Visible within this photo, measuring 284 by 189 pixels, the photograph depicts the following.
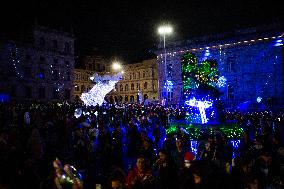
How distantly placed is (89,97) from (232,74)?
65.2 ft

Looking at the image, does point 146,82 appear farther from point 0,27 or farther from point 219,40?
point 0,27

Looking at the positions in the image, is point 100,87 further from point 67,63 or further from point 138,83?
point 138,83

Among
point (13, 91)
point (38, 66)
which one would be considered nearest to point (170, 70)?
point (38, 66)

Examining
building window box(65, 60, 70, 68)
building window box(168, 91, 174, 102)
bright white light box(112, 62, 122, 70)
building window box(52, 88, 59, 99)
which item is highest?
bright white light box(112, 62, 122, 70)

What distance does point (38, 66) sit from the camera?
46719 millimetres

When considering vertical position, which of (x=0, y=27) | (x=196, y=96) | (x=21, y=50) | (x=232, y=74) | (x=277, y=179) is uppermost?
(x=0, y=27)

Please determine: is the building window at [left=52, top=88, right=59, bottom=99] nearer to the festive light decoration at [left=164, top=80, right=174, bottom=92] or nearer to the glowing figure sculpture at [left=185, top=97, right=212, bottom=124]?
the festive light decoration at [left=164, top=80, right=174, bottom=92]

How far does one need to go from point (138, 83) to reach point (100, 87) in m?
33.7

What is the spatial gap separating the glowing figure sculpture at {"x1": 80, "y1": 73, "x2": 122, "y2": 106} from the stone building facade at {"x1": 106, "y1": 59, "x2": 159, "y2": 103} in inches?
1125

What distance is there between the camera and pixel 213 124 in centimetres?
1580

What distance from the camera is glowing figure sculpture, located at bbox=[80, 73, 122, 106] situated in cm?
3223

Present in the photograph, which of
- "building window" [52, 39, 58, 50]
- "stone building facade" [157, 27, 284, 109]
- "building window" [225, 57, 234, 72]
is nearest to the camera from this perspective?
"stone building facade" [157, 27, 284, 109]

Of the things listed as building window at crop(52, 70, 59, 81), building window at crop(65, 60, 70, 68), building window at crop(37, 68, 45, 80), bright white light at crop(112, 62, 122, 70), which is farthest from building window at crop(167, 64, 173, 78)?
bright white light at crop(112, 62, 122, 70)

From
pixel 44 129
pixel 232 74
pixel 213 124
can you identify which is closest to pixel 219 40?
pixel 232 74
